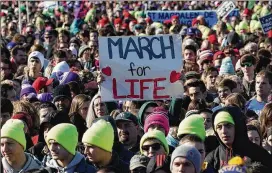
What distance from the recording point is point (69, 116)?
1054 cm

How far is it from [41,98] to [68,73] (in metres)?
1.40

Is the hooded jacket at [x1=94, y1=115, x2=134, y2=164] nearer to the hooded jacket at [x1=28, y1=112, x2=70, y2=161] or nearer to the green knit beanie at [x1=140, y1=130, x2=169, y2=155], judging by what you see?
the green knit beanie at [x1=140, y1=130, x2=169, y2=155]

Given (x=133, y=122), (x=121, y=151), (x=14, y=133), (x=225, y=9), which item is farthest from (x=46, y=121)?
(x=225, y=9)

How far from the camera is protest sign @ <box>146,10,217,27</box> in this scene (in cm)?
2503

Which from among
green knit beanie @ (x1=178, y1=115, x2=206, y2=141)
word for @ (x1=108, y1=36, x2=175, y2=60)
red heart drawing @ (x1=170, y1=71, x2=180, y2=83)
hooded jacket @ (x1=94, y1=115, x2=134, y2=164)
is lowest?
hooded jacket @ (x1=94, y1=115, x2=134, y2=164)

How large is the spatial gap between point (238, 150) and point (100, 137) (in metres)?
1.14

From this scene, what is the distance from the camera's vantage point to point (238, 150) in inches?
335

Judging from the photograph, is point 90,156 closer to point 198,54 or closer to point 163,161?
point 163,161

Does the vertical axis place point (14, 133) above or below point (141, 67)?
below

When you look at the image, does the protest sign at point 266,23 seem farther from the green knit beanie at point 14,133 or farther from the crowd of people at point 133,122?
the green knit beanie at point 14,133

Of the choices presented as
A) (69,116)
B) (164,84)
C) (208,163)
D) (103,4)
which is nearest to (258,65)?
(164,84)

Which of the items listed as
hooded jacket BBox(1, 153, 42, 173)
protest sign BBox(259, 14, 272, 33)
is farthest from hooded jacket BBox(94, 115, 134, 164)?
protest sign BBox(259, 14, 272, 33)

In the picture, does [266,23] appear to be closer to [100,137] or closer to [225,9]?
[225,9]

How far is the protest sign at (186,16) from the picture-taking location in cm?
2503
